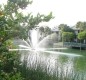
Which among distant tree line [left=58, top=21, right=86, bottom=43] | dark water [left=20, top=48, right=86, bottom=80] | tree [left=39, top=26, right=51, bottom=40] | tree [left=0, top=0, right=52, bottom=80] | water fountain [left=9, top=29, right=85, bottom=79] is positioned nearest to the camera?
tree [left=0, top=0, right=52, bottom=80]

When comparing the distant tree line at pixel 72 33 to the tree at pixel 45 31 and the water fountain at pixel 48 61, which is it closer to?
the tree at pixel 45 31

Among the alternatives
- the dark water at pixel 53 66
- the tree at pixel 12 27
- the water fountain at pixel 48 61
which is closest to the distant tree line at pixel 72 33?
the water fountain at pixel 48 61

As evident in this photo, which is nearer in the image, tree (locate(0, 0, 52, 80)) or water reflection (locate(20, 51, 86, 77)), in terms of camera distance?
tree (locate(0, 0, 52, 80))

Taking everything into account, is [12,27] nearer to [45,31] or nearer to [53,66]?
[53,66]

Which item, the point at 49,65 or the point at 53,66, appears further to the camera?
the point at 53,66

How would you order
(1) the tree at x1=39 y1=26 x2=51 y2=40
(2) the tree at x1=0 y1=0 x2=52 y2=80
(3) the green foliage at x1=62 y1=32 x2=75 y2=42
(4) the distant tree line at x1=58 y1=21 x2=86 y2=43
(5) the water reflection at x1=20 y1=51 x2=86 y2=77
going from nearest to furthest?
(2) the tree at x1=0 y1=0 x2=52 y2=80 → (5) the water reflection at x1=20 y1=51 x2=86 y2=77 → (4) the distant tree line at x1=58 y1=21 x2=86 y2=43 → (3) the green foliage at x1=62 y1=32 x2=75 y2=42 → (1) the tree at x1=39 y1=26 x2=51 y2=40

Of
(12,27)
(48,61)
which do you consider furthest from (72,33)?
(12,27)

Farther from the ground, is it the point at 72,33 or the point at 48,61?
the point at 72,33

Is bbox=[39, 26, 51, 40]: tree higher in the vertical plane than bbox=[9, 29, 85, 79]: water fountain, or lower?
higher

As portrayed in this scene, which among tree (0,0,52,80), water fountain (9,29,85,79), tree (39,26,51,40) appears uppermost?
tree (39,26,51,40)

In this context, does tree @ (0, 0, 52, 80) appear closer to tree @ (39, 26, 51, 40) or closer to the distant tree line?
the distant tree line

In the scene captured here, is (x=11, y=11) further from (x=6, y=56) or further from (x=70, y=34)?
(x=70, y=34)

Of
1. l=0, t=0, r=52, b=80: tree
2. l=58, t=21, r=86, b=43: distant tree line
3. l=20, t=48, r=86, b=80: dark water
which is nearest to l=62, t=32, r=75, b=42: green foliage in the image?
l=58, t=21, r=86, b=43: distant tree line

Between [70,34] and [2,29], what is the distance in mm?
58171
